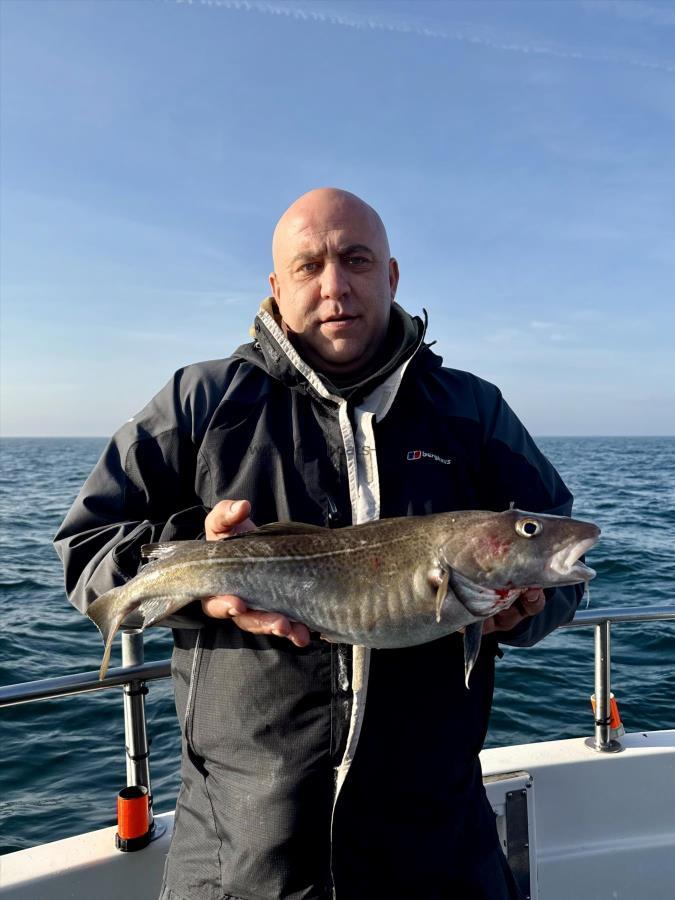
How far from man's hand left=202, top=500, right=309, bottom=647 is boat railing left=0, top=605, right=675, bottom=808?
874 mm

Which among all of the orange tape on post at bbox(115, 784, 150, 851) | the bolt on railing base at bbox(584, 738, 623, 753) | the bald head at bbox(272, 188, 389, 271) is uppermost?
the bald head at bbox(272, 188, 389, 271)

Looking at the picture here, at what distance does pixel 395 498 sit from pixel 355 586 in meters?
0.43

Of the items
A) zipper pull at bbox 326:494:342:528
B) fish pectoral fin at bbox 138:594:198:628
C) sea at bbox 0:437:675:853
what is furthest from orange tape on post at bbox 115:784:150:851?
sea at bbox 0:437:675:853

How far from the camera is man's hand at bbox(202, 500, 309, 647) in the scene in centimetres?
268

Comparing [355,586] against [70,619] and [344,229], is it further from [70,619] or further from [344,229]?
[70,619]

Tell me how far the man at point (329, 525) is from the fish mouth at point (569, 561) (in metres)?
0.17

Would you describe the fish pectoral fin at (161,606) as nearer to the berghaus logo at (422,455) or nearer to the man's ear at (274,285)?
the berghaus logo at (422,455)

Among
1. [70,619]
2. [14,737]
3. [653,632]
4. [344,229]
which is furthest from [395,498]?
[70,619]

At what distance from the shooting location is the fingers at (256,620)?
8.79 feet

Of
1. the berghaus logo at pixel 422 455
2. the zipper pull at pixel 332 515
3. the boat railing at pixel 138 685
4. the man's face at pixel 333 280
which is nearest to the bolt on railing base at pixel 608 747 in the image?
the boat railing at pixel 138 685

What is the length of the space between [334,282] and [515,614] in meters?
1.62

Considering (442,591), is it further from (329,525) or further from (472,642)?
(329,525)

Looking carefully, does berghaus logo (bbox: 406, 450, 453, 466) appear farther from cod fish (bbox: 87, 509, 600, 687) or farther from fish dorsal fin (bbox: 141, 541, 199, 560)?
fish dorsal fin (bbox: 141, 541, 199, 560)

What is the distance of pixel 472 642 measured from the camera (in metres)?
2.79
